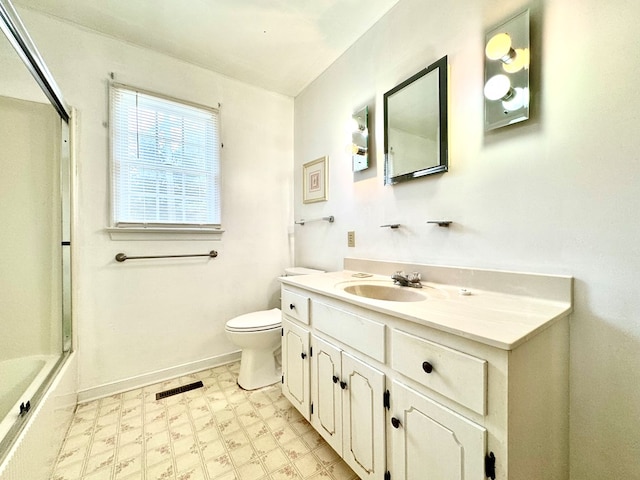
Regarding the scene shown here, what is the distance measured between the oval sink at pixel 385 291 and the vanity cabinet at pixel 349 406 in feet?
1.08

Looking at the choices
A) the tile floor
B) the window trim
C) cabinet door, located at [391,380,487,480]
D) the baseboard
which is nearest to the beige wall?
the window trim

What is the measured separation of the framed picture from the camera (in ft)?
6.92

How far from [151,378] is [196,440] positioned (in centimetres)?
81

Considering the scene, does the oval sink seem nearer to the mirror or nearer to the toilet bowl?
the mirror

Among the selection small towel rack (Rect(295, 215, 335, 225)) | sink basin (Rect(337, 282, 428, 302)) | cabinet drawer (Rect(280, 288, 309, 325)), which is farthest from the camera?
small towel rack (Rect(295, 215, 335, 225))

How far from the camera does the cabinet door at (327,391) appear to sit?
45.1 inches

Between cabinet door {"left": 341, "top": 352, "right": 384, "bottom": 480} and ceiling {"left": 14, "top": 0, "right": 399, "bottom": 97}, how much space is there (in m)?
1.96

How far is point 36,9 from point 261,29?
1.32 m

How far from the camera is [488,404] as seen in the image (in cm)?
65

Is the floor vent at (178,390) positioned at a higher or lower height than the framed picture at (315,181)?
lower

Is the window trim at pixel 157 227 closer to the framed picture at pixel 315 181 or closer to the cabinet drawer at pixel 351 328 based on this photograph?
the framed picture at pixel 315 181

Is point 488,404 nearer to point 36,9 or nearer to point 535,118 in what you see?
point 535,118

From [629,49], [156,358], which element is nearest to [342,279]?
[629,49]

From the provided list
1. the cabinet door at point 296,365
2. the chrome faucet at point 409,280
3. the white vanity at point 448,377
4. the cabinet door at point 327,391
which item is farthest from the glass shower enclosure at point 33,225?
the chrome faucet at point 409,280
